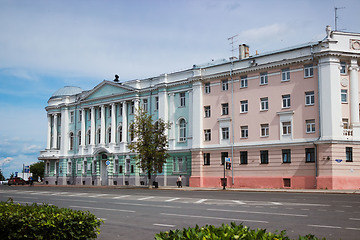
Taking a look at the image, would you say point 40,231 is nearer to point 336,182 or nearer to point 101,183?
point 336,182

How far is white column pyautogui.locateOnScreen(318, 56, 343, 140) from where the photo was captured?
35.3 metres

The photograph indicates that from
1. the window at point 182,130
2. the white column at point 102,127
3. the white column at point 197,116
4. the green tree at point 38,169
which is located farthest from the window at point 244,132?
the green tree at point 38,169

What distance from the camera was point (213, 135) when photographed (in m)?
43.9

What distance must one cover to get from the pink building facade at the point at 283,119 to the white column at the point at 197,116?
0.11 metres

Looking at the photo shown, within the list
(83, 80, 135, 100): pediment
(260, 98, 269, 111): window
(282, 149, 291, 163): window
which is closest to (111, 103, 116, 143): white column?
(83, 80, 135, 100): pediment

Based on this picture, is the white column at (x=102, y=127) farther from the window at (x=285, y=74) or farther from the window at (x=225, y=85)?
the window at (x=285, y=74)

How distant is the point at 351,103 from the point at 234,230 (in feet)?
113

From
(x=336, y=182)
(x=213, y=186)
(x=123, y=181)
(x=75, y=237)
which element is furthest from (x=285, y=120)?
(x=75, y=237)

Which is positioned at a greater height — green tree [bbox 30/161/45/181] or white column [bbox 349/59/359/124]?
white column [bbox 349/59/359/124]

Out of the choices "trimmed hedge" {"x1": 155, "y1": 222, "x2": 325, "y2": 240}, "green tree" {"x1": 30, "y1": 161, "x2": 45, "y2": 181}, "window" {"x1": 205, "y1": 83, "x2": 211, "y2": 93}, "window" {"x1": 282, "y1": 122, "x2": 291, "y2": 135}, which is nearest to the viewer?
"trimmed hedge" {"x1": 155, "y1": 222, "x2": 325, "y2": 240}

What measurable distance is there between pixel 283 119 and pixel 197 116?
32.9 ft

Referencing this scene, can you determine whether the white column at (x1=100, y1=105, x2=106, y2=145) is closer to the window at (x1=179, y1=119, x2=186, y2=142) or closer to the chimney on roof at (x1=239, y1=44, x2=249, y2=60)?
the window at (x1=179, y1=119, x2=186, y2=142)

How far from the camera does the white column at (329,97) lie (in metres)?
35.3

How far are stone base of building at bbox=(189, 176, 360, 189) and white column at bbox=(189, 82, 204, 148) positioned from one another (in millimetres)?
4074
